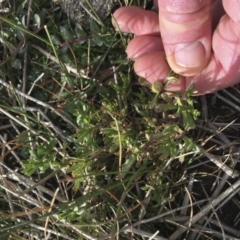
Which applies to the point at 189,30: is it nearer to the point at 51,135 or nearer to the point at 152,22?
the point at 152,22

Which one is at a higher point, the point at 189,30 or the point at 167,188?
the point at 189,30

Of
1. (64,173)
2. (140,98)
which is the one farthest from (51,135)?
(140,98)

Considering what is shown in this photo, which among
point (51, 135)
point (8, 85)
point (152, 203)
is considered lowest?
point (152, 203)

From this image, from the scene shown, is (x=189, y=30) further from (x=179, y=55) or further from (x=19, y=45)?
(x=19, y=45)

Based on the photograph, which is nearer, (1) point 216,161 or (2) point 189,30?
(2) point 189,30
